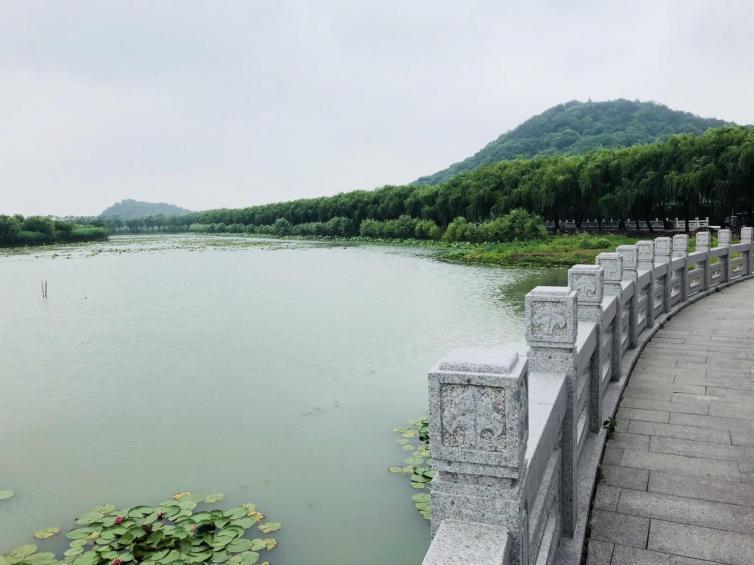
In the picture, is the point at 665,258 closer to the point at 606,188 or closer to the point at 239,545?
the point at 239,545

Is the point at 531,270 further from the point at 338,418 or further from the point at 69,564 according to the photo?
the point at 69,564

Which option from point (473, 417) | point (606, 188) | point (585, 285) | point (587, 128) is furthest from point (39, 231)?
point (587, 128)

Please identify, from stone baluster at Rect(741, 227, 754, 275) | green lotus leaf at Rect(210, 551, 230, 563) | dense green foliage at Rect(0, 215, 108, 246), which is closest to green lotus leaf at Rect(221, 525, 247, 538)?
green lotus leaf at Rect(210, 551, 230, 563)

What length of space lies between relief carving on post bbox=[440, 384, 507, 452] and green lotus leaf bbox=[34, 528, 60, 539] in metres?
4.47

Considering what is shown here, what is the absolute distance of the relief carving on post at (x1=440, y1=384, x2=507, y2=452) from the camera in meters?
1.72

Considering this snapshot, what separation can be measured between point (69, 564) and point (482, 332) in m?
9.34

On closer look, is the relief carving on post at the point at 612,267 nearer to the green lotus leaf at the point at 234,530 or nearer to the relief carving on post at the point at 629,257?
the relief carving on post at the point at 629,257

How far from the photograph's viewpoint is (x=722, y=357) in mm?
6293

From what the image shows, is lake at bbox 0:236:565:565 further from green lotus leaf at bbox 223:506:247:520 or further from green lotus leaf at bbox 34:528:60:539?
green lotus leaf at bbox 223:506:247:520

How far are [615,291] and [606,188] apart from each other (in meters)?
37.6

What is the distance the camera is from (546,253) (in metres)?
30.1

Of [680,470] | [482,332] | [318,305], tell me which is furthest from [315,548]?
[318,305]

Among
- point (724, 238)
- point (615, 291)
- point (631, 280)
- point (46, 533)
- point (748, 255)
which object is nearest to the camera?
point (46, 533)

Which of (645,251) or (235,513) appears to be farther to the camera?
(645,251)
